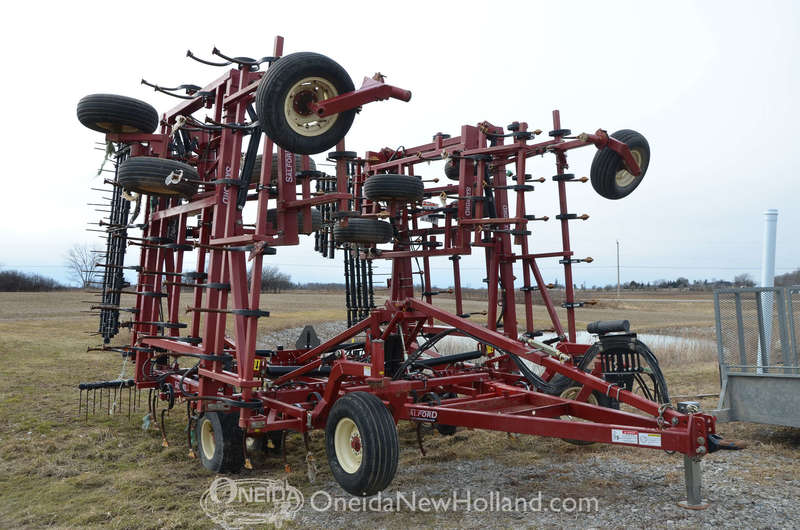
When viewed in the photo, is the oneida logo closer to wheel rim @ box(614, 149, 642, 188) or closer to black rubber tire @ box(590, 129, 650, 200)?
black rubber tire @ box(590, 129, 650, 200)

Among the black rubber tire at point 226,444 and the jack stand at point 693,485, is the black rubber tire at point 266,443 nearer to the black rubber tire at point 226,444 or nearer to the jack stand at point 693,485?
the black rubber tire at point 226,444

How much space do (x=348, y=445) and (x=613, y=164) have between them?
18.4 feet

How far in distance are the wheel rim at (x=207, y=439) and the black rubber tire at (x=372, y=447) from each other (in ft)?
6.62

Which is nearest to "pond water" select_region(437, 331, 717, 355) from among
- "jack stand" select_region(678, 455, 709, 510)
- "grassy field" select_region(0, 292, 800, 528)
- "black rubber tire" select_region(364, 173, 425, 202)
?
"grassy field" select_region(0, 292, 800, 528)

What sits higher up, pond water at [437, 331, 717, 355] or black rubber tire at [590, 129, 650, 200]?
A: black rubber tire at [590, 129, 650, 200]

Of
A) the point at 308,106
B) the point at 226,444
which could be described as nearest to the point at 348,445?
the point at 226,444

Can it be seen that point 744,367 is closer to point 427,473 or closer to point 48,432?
point 427,473

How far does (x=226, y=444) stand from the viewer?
6.15 metres

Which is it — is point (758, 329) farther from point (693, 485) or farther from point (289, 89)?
point (289, 89)

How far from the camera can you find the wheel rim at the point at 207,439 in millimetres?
6531

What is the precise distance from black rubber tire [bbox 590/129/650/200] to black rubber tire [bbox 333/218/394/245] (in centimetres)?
306

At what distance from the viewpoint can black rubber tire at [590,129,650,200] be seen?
28.0 feet

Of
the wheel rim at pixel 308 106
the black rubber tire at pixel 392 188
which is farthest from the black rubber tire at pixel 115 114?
the wheel rim at pixel 308 106

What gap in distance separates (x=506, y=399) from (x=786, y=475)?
2653 millimetres
